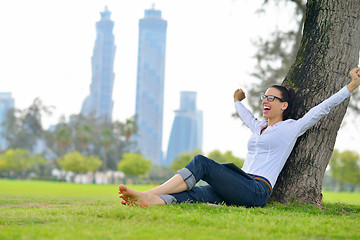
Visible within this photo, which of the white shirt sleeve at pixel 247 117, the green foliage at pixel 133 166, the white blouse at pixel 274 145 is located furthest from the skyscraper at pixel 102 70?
the white blouse at pixel 274 145

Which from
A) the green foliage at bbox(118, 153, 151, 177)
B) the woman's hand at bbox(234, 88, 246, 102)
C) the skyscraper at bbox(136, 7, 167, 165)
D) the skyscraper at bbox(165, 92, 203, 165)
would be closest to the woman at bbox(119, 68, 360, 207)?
the woman's hand at bbox(234, 88, 246, 102)

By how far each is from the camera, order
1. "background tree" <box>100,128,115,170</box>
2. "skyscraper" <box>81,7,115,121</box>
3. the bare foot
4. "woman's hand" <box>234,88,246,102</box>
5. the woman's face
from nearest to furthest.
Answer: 1. the bare foot
2. the woman's face
3. "woman's hand" <box>234,88,246,102</box>
4. "background tree" <box>100,128,115,170</box>
5. "skyscraper" <box>81,7,115,121</box>

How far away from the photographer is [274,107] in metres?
4.87

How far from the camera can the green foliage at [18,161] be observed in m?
60.1

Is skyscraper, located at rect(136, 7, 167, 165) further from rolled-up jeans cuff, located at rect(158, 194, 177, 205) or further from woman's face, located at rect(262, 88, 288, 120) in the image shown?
rolled-up jeans cuff, located at rect(158, 194, 177, 205)

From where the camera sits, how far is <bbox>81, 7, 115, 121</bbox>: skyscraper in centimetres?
16875

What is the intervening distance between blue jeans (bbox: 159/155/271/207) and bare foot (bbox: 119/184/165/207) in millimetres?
96

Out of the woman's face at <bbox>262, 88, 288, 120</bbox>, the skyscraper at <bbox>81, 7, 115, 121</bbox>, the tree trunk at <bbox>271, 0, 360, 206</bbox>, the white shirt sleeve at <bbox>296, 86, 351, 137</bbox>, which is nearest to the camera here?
the white shirt sleeve at <bbox>296, 86, 351, 137</bbox>

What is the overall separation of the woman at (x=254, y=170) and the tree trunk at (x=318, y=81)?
0.42m

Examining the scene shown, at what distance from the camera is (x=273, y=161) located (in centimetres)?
457

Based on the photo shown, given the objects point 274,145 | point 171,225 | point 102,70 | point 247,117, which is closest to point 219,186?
point 274,145

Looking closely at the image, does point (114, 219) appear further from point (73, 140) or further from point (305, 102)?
point (73, 140)

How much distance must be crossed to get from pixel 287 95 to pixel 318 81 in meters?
0.50

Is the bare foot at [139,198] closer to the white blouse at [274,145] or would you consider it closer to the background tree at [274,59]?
the white blouse at [274,145]
